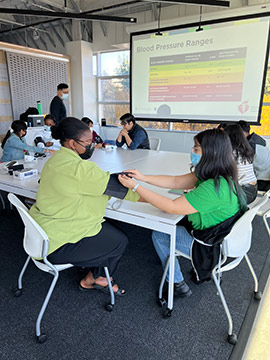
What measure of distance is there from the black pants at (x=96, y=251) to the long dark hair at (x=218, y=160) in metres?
→ 0.70

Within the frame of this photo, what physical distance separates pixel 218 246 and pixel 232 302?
618mm

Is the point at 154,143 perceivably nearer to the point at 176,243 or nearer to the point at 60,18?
the point at 176,243

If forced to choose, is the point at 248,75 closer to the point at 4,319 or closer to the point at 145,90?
the point at 145,90

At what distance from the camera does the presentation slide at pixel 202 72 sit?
435 centimetres

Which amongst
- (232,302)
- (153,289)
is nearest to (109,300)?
(153,289)

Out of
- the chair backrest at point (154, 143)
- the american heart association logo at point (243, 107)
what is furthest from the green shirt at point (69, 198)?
the american heart association logo at point (243, 107)

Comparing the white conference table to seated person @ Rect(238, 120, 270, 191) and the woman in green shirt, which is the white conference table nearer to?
the woman in green shirt

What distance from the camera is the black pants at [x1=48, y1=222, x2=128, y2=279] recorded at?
4.96 ft

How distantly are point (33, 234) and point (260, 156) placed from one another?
2.47 meters

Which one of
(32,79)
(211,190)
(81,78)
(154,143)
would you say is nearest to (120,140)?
(154,143)

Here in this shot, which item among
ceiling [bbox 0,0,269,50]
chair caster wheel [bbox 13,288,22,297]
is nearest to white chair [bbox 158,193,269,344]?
chair caster wheel [bbox 13,288,22,297]

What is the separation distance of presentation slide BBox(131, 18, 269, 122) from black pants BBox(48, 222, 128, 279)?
389 cm

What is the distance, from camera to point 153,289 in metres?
1.95

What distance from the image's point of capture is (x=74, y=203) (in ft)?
4.75
